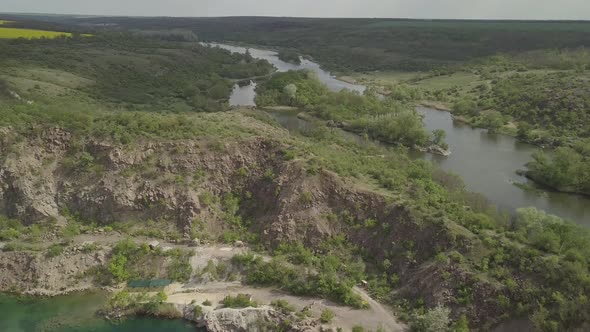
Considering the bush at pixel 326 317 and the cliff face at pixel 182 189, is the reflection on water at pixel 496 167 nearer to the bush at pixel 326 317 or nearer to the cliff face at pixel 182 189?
the cliff face at pixel 182 189

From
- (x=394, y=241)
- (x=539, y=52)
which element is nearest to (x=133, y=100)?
(x=394, y=241)

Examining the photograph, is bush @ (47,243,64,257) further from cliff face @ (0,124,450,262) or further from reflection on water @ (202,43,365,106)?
reflection on water @ (202,43,365,106)

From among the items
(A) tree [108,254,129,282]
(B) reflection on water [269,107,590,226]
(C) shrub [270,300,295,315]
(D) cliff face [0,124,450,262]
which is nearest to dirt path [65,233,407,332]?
(C) shrub [270,300,295,315]

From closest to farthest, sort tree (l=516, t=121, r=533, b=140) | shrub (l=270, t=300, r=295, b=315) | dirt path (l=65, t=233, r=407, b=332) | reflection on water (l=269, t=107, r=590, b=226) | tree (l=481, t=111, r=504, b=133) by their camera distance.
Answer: dirt path (l=65, t=233, r=407, b=332) < shrub (l=270, t=300, r=295, b=315) < reflection on water (l=269, t=107, r=590, b=226) < tree (l=516, t=121, r=533, b=140) < tree (l=481, t=111, r=504, b=133)

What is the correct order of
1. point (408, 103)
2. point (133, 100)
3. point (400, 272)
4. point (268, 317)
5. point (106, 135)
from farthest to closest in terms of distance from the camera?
point (408, 103) < point (133, 100) < point (106, 135) < point (400, 272) < point (268, 317)

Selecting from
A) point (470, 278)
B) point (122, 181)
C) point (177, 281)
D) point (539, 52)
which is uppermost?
point (539, 52)

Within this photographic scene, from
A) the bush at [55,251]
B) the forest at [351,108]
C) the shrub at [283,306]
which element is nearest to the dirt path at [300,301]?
the shrub at [283,306]

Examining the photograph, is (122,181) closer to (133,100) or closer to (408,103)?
(133,100)
